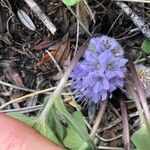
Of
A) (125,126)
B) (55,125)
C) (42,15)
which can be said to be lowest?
(125,126)

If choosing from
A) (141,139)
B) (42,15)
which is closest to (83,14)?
(42,15)

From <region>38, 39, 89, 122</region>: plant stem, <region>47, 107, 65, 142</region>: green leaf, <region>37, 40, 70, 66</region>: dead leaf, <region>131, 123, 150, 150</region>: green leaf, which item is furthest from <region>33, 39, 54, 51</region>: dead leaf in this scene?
<region>131, 123, 150, 150</region>: green leaf

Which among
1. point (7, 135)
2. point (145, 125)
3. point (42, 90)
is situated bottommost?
point (145, 125)

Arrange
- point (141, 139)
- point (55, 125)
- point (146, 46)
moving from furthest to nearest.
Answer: point (146, 46) < point (55, 125) < point (141, 139)

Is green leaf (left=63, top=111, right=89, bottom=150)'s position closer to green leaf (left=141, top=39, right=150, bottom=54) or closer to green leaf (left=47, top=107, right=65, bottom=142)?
green leaf (left=47, top=107, right=65, bottom=142)

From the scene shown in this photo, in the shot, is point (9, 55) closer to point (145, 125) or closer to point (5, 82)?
point (5, 82)

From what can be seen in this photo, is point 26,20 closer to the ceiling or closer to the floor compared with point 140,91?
closer to the ceiling

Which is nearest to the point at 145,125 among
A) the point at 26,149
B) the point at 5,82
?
the point at 26,149

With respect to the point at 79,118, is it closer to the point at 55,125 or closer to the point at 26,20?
the point at 55,125
